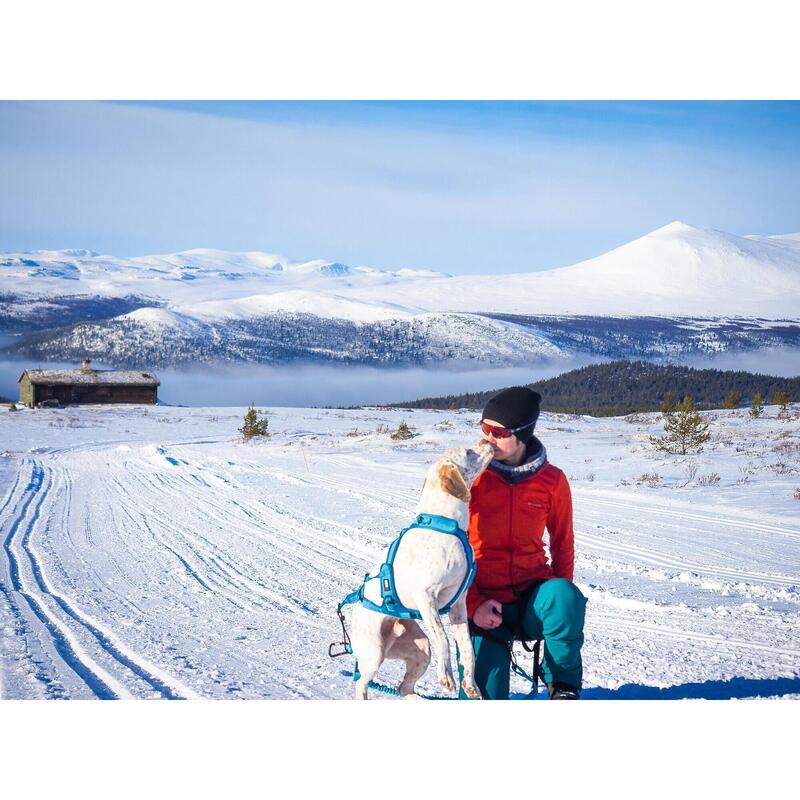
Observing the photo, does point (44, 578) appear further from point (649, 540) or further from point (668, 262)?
point (668, 262)

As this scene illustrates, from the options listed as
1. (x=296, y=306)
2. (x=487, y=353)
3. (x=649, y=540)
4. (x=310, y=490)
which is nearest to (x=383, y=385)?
(x=487, y=353)

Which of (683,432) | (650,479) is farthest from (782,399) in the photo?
(650,479)

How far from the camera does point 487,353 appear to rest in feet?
23.3

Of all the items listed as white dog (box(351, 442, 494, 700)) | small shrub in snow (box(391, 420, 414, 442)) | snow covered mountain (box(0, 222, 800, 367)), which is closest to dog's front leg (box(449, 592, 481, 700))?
white dog (box(351, 442, 494, 700))

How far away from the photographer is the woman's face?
284 centimetres

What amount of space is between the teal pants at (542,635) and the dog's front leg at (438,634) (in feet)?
0.27

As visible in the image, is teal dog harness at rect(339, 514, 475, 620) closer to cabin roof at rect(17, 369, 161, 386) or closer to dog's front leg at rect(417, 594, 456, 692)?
dog's front leg at rect(417, 594, 456, 692)

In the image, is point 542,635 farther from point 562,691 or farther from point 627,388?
point 627,388

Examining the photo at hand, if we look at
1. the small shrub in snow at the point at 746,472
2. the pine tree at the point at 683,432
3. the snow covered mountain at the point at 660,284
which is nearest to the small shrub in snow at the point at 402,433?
the snow covered mountain at the point at 660,284

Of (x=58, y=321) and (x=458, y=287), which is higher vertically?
(x=458, y=287)

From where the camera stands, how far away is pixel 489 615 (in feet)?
9.09

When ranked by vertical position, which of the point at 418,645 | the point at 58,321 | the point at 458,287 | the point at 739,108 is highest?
the point at 739,108

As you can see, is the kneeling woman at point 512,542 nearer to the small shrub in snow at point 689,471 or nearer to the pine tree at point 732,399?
the pine tree at point 732,399

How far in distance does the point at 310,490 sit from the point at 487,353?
107 inches
